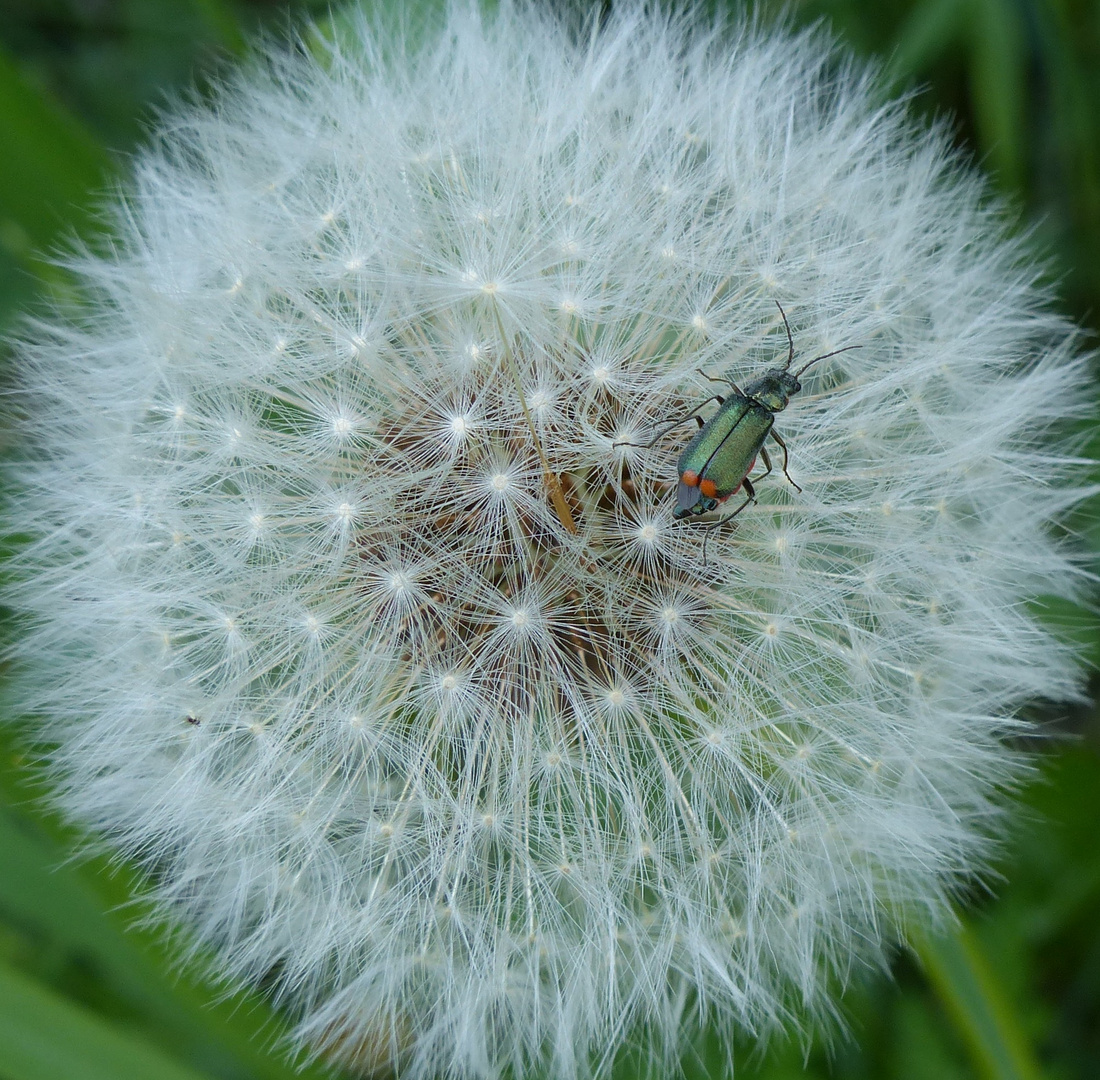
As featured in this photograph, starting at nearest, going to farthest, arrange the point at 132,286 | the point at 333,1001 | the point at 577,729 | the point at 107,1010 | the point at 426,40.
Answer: the point at 577,729, the point at 333,1001, the point at 132,286, the point at 426,40, the point at 107,1010

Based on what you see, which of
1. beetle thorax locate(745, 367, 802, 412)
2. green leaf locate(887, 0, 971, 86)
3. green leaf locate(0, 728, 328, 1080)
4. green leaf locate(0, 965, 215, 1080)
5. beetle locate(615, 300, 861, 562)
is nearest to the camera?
beetle locate(615, 300, 861, 562)

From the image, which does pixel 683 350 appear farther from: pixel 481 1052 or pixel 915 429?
pixel 481 1052

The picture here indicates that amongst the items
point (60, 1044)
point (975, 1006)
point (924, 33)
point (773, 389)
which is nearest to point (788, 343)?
point (773, 389)

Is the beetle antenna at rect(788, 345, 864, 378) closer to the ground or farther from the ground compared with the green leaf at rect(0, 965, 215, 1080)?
farther from the ground

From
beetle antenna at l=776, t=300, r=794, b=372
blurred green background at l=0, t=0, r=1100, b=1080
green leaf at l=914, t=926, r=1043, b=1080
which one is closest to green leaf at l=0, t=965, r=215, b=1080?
blurred green background at l=0, t=0, r=1100, b=1080

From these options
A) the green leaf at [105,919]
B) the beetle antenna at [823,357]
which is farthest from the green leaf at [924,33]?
the green leaf at [105,919]

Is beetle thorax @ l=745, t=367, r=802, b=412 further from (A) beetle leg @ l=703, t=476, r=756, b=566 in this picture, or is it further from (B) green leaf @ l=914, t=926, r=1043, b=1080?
(B) green leaf @ l=914, t=926, r=1043, b=1080

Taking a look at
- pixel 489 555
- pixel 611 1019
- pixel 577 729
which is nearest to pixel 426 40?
pixel 489 555
